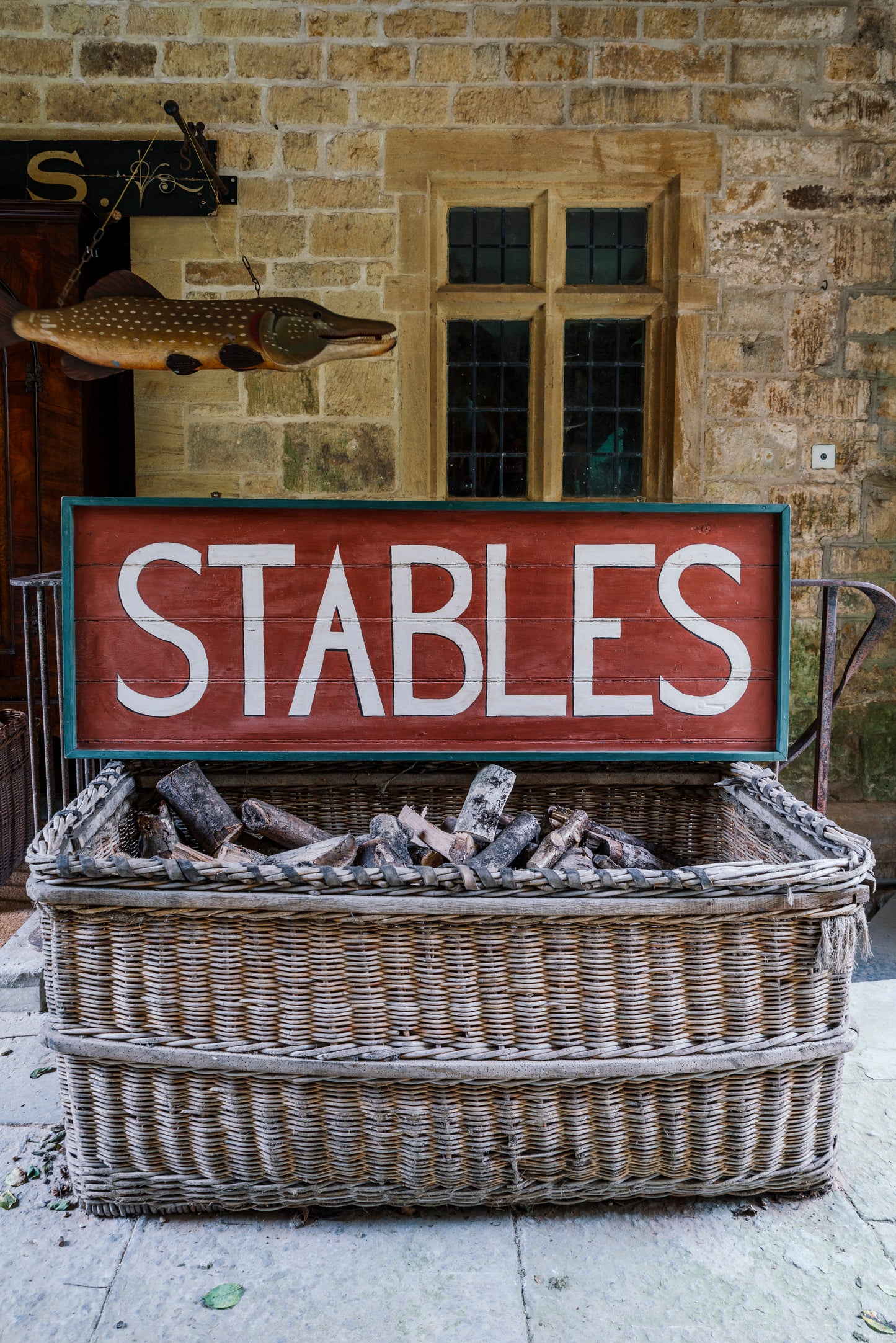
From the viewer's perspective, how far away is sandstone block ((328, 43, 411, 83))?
4.54 metres

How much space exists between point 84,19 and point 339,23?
1.25 m

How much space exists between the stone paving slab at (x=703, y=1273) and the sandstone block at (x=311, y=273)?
421cm

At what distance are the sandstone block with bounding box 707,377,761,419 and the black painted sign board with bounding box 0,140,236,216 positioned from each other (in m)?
2.73

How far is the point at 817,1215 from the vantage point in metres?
2.02

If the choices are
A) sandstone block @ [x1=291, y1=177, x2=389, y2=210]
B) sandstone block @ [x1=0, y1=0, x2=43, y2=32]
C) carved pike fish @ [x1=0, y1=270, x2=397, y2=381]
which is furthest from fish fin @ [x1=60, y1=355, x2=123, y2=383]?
sandstone block @ [x1=0, y1=0, x2=43, y2=32]

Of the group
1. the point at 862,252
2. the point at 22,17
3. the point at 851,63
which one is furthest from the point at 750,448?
the point at 22,17

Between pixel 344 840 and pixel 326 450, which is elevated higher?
pixel 326 450

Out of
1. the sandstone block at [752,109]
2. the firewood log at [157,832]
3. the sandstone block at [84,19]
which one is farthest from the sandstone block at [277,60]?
the firewood log at [157,832]

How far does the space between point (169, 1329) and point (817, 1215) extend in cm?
137

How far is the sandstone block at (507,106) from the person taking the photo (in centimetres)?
458

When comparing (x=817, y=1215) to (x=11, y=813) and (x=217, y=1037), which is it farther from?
(x=11, y=813)

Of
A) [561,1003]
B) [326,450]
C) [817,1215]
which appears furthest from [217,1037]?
[326,450]

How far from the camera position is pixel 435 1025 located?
1933 millimetres

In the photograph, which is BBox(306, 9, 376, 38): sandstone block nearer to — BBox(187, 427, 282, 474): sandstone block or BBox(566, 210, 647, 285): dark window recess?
BBox(566, 210, 647, 285): dark window recess
